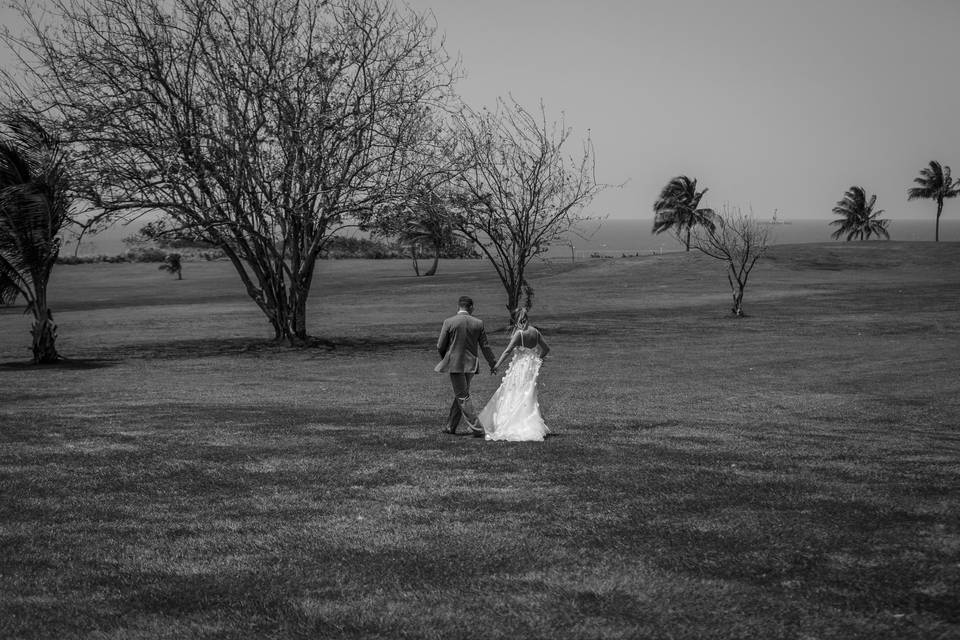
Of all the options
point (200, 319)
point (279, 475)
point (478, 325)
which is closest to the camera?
point (279, 475)

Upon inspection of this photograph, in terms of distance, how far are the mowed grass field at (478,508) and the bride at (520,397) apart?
0.46 metres

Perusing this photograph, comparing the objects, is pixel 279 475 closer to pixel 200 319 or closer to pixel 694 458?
pixel 694 458

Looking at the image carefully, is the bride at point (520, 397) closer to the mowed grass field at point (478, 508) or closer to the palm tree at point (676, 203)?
the mowed grass field at point (478, 508)

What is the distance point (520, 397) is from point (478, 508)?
4721 mm

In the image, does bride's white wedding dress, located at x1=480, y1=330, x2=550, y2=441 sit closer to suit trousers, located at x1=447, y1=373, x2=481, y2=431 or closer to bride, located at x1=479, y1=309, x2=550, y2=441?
bride, located at x1=479, y1=309, x2=550, y2=441

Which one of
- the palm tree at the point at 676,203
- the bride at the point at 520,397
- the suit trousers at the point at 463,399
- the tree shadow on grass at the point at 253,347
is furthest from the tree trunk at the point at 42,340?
the palm tree at the point at 676,203

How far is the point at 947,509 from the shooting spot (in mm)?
10180

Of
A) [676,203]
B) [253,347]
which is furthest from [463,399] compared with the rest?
[676,203]

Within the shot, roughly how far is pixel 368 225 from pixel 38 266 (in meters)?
11.6

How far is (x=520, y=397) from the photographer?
14922 millimetres

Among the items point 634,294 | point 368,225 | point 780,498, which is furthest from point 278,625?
point 634,294

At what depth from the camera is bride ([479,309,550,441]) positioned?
48.1 ft

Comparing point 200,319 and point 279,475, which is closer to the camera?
point 279,475

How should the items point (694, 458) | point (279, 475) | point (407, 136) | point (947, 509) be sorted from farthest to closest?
point (407, 136) → point (694, 458) → point (279, 475) → point (947, 509)
